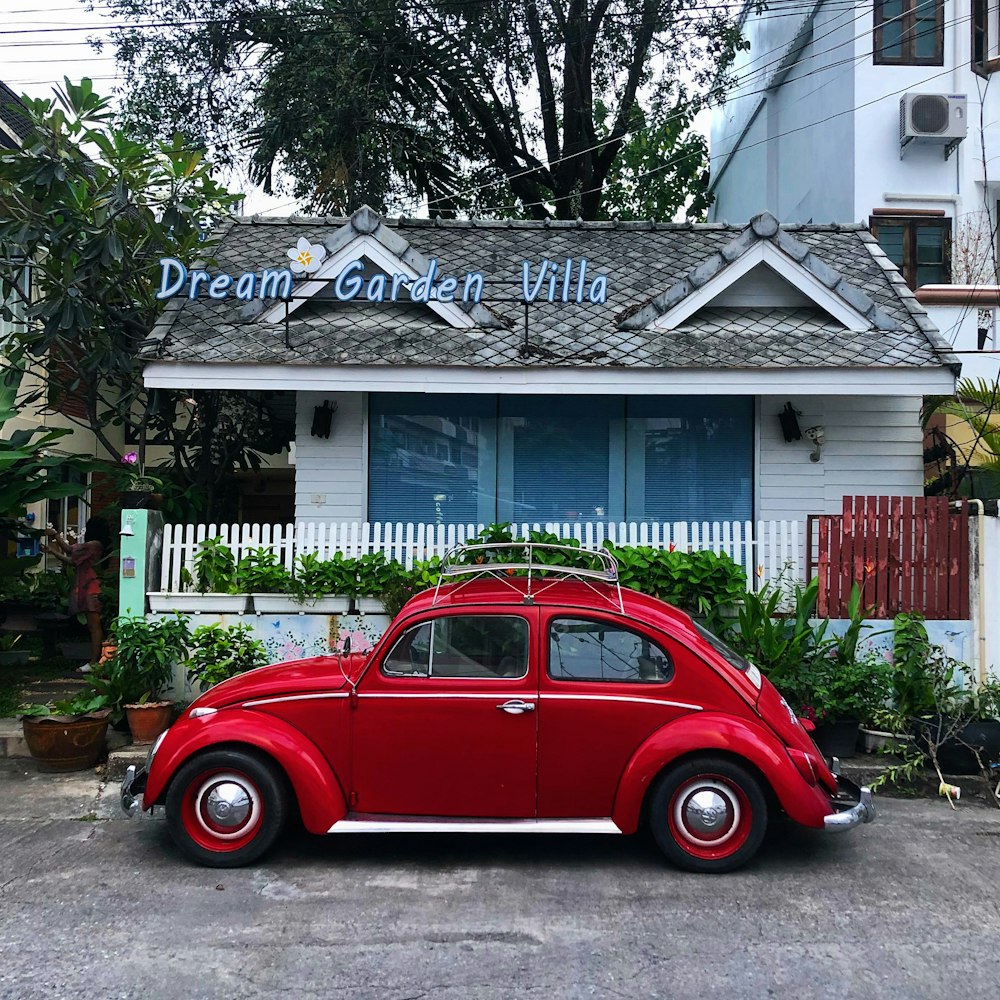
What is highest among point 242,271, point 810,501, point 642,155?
point 642,155

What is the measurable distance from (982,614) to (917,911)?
161 inches

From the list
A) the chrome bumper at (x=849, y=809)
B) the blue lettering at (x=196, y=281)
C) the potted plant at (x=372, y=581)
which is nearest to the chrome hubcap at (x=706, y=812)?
the chrome bumper at (x=849, y=809)

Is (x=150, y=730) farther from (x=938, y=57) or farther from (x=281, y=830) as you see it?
(x=938, y=57)

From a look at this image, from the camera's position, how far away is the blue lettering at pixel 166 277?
9992 millimetres

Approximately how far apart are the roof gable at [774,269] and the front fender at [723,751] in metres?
5.66

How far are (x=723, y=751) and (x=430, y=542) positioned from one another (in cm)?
420

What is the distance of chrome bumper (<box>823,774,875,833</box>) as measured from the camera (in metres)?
5.70

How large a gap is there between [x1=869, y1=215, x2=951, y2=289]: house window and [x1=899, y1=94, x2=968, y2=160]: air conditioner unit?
1177 millimetres

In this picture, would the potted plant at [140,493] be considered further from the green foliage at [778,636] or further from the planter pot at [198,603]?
the green foliage at [778,636]

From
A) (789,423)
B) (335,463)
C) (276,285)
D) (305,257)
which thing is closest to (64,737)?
(335,463)

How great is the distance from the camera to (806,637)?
830 centimetres

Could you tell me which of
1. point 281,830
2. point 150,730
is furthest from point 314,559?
point 281,830

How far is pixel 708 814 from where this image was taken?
577cm

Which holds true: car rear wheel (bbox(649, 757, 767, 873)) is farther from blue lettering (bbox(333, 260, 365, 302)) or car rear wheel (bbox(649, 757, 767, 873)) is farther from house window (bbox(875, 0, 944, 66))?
house window (bbox(875, 0, 944, 66))
